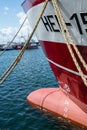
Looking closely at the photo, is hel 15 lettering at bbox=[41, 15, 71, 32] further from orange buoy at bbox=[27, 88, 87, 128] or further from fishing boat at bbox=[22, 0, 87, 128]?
orange buoy at bbox=[27, 88, 87, 128]

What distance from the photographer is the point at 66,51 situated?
834 centimetres

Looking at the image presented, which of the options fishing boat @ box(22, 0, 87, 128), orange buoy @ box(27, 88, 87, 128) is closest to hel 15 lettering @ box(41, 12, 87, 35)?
fishing boat @ box(22, 0, 87, 128)

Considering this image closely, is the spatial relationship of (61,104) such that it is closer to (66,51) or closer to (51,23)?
(66,51)

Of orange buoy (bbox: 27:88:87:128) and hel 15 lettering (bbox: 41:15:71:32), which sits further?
orange buoy (bbox: 27:88:87:128)

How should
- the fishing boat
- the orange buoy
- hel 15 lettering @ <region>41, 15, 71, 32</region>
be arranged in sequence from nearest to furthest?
the fishing boat, hel 15 lettering @ <region>41, 15, 71, 32</region>, the orange buoy

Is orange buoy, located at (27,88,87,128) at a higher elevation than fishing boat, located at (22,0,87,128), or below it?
below

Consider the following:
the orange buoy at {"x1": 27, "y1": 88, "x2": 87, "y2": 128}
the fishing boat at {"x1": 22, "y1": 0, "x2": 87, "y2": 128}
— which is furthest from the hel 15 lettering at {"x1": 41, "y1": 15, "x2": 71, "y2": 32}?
the orange buoy at {"x1": 27, "y1": 88, "x2": 87, "y2": 128}

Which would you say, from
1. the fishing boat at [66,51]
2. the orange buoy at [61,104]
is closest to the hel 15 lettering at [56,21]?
the fishing boat at [66,51]

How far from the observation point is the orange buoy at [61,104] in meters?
9.63

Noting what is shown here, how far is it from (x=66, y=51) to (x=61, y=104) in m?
3.11

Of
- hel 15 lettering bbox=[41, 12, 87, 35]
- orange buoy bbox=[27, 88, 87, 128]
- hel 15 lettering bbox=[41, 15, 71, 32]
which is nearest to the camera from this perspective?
hel 15 lettering bbox=[41, 12, 87, 35]

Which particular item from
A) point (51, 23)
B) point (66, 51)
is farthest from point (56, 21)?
point (66, 51)

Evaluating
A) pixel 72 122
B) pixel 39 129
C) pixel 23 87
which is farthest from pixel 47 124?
pixel 23 87

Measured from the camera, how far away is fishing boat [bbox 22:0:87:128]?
7207mm
